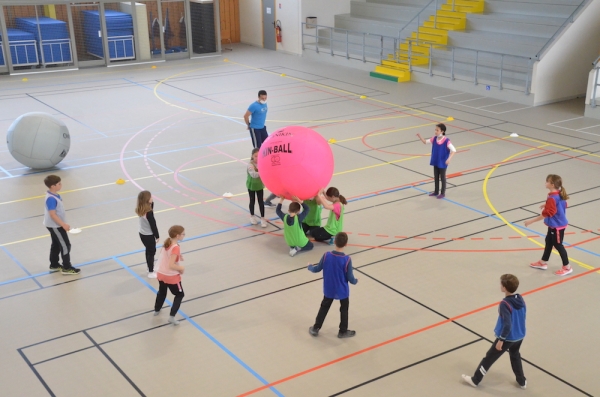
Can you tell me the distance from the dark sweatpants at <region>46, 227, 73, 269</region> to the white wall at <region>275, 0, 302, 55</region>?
1941 cm

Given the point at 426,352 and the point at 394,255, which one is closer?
the point at 426,352

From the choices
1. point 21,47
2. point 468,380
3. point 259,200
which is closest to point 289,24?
point 21,47

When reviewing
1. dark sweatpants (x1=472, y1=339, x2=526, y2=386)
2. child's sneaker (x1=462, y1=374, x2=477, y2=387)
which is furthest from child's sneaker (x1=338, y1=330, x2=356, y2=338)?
dark sweatpants (x1=472, y1=339, x2=526, y2=386)

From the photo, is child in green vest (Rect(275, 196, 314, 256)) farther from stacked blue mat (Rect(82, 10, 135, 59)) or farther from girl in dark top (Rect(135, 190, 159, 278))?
stacked blue mat (Rect(82, 10, 135, 59))

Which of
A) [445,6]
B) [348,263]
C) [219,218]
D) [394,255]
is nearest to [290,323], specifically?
[348,263]

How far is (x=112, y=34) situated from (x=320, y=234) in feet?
59.9

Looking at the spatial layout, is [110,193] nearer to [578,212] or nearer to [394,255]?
[394,255]

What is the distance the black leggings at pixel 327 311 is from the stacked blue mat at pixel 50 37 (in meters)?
20.2

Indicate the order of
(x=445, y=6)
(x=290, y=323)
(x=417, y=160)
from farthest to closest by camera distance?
(x=445, y=6) < (x=417, y=160) < (x=290, y=323)

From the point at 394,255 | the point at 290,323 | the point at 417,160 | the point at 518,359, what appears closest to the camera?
the point at 518,359

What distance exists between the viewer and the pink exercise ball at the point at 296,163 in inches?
382

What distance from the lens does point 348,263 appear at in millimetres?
7398

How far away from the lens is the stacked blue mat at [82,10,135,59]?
24.9 metres

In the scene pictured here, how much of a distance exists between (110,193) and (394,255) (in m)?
5.87
